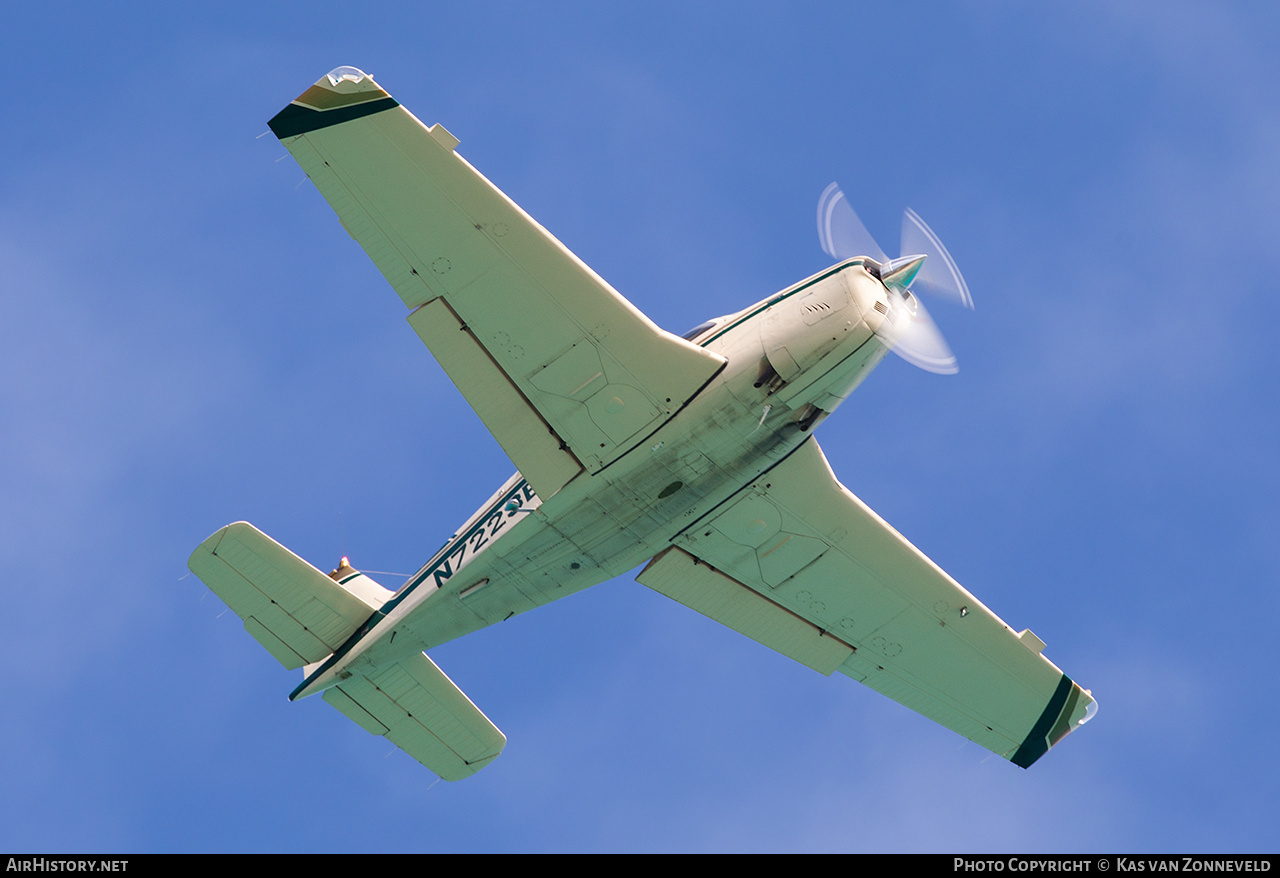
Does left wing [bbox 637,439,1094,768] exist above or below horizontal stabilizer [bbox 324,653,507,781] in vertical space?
above

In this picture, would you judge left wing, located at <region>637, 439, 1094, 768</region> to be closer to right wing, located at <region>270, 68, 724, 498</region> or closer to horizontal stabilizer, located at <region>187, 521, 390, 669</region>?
right wing, located at <region>270, 68, 724, 498</region>

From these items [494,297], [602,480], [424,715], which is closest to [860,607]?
[602,480]

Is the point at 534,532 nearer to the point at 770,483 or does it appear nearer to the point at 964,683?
the point at 770,483

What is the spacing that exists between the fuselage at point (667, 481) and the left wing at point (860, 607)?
118 centimetres

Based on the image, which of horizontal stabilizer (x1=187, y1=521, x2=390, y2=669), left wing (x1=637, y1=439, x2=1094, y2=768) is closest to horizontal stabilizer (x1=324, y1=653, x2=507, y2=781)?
horizontal stabilizer (x1=187, y1=521, x2=390, y2=669)

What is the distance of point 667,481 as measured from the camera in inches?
746

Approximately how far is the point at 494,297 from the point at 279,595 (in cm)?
732

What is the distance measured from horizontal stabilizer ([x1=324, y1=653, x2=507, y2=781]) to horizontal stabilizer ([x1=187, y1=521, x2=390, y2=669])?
3.42 feet

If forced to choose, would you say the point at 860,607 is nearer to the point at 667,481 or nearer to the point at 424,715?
the point at 667,481

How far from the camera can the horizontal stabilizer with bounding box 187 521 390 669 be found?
20.6 m

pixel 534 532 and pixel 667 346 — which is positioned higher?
pixel 667 346
